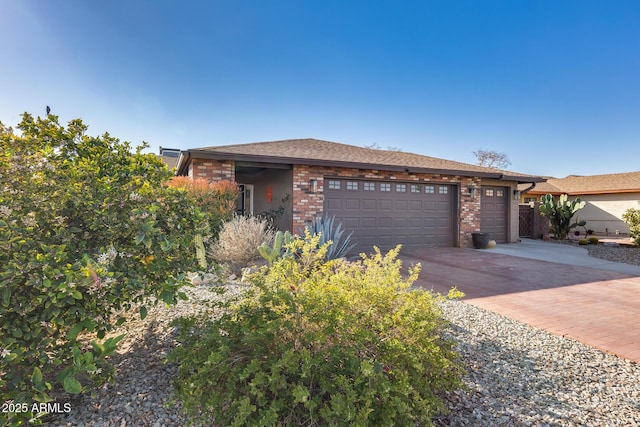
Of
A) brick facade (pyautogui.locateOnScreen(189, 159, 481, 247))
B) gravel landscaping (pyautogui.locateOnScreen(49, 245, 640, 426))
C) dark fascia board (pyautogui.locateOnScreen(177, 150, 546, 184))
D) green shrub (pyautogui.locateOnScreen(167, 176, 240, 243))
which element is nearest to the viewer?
gravel landscaping (pyautogui.locateOnScreen(49, 245, 640, 426))

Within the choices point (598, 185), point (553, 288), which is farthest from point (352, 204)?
point (598, 185)

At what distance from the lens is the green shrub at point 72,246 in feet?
5.20

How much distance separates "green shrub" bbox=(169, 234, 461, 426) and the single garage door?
682cm

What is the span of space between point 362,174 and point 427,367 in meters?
7.65

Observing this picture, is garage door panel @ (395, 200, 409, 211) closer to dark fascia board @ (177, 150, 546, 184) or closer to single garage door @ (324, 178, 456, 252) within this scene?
single garage door @ (324, 178, 456, 252)

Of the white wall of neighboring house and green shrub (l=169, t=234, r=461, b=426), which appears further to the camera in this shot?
the white wall of neighboring house

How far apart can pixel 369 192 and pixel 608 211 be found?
17457 millimetres

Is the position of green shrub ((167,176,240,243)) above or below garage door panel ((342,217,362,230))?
above

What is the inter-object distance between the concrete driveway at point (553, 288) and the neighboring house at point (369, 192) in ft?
4.30

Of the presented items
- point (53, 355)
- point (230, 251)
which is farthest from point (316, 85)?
point (53, 355)

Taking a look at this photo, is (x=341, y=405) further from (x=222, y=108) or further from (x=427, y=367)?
(x=222, y=108)

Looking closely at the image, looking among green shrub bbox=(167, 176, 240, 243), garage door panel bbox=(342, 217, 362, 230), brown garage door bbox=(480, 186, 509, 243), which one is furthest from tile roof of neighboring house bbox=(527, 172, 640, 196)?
green shrub bbox=(167, 176, 240, 243)

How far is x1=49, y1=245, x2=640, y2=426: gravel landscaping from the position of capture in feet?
6.19

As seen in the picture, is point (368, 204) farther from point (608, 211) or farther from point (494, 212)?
point (608, 211)
